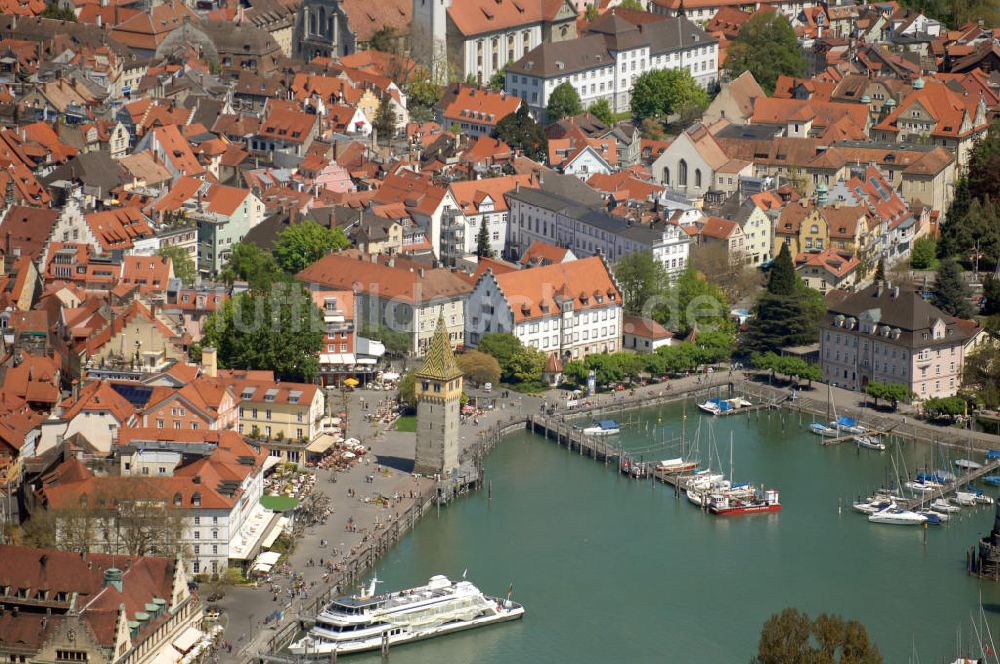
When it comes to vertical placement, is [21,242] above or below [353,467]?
above

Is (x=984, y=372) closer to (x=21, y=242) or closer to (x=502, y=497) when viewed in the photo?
(x=502, y=497)

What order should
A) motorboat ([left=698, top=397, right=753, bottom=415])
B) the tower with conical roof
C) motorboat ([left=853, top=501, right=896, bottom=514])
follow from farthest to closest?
motorboat ([left=698, top=397, right=753, bottom=415]) < the tower with conical roof < motorboat ([left=853, top=501, right=896, bottom=514])

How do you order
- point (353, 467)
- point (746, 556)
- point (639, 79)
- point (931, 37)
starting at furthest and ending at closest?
point (931, 37) < point (639, 79) < point (353, 467) < point (746, 556)

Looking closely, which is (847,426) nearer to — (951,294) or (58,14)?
(951,294)

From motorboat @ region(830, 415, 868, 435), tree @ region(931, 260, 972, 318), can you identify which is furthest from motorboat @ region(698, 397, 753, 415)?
tree @ region(931, 260, 972, 318)

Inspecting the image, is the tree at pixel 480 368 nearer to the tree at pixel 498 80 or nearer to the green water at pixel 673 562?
the green water at pixel 673 562

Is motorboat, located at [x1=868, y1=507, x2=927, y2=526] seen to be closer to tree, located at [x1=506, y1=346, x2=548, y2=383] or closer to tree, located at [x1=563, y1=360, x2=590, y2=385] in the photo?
tree, located at [x1=563, y1=360, x2=590, y2=385]

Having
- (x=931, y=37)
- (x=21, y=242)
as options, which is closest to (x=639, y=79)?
(x=931, y=37)
